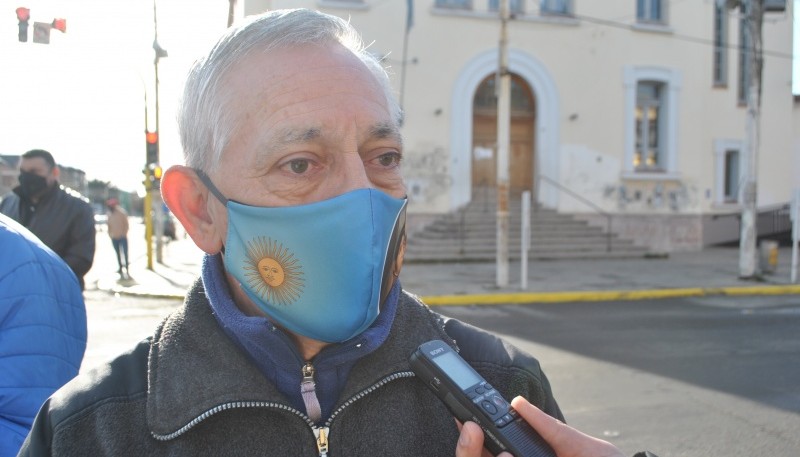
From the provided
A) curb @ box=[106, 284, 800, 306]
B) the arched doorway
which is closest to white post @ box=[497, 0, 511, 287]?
curb @ box=[106, 284, 800, 306]

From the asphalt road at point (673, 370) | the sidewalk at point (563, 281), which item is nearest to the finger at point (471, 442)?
the asphalt road at point (673, 370)

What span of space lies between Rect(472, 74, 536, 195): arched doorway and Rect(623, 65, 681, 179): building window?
Result: 3.16 meters

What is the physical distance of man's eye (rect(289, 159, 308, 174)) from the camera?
53.2 inches

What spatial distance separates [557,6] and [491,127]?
14.2 feet

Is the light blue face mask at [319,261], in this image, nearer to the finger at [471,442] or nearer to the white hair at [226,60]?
the white hair at [226,60]

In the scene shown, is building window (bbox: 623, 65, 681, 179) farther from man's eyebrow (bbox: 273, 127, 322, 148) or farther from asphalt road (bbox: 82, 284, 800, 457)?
man's eyebrow (bbox: 273, 127, 322, 148)

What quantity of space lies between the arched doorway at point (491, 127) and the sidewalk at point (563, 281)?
4004mm

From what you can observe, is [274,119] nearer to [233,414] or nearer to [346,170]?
[346,170]

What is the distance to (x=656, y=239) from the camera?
67.6 ft

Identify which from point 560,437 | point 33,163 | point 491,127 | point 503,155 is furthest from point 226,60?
point 491,127

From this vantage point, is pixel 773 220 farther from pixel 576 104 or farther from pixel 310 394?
pixel 310 394

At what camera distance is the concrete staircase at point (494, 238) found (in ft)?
56.2

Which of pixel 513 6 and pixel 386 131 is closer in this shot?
pixel 386 131

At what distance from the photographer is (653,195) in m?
20.6
